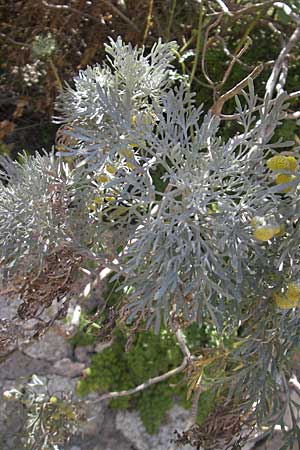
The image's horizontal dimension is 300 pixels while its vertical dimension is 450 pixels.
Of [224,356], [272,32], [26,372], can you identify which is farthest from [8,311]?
[272,32]

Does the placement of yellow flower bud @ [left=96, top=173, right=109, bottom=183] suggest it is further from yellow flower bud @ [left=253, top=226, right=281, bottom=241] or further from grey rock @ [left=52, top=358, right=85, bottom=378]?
grey rock @ [left=52, top=358, right=85, bottom=378]

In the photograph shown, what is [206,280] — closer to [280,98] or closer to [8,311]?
[280,98]

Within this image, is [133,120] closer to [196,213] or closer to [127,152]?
[127,152]

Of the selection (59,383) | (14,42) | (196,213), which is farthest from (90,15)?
(196,213)

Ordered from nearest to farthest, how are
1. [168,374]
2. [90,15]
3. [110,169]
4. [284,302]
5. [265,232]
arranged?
[265,232], [284,302], [110,169], [168,374], [90,15]

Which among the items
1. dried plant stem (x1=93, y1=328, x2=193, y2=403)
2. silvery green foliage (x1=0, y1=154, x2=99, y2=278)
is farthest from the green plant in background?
silvery green foliage (x1=0, y1=154, x2=99, y2=278)

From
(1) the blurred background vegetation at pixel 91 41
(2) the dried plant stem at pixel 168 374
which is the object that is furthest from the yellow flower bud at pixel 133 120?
(1) the blurred background vegetation at pixel 91 41

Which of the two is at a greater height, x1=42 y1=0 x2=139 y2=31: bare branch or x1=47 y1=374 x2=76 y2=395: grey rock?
x1=42 y1=0 x2=139 y2=31: bare branch
